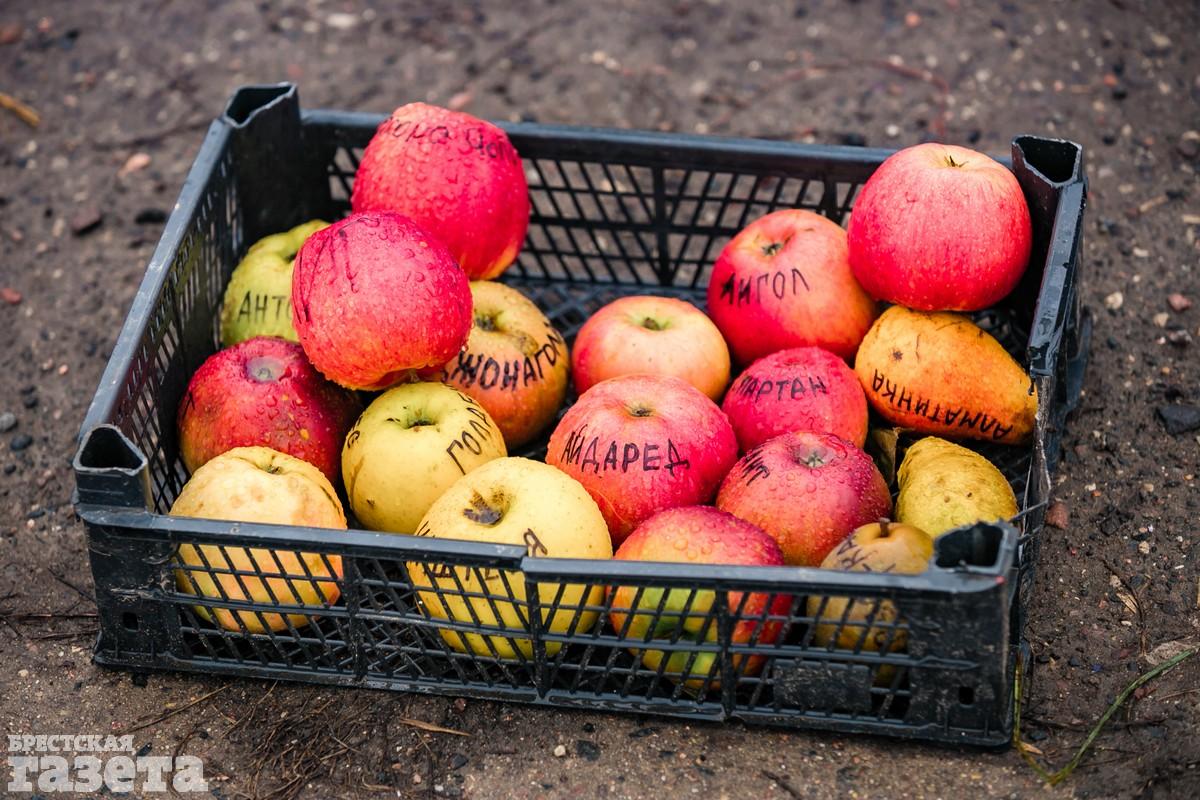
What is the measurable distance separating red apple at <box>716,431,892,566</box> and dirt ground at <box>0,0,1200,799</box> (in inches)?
15.2

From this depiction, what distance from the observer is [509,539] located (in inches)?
95.3

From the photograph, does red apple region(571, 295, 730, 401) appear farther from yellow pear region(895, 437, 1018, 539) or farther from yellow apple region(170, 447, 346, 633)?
yellow apple region(170, 447, 346, 633)

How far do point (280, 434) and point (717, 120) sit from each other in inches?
88.5

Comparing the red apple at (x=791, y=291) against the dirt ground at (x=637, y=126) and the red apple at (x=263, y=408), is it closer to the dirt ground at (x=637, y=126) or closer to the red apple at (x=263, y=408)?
the dirt ground at (x=637, y=126)

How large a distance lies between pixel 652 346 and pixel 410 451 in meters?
0.64

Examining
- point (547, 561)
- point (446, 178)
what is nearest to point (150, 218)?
point (446, 178)

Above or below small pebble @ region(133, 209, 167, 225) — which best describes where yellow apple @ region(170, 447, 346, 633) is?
above

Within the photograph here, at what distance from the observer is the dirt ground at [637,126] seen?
2490mm

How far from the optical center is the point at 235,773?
2512 millimetres

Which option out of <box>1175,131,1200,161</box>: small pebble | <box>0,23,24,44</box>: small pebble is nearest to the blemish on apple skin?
<box>1175,131,1200,161</box>: small pebble

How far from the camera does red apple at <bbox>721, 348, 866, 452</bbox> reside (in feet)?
9.22

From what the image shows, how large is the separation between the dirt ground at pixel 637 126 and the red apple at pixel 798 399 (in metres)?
0.57

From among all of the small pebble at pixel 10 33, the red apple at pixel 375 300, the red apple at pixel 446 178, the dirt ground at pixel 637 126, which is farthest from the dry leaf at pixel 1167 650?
the small pebble at pixel 10 33

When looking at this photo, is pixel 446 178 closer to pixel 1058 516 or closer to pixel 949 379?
pixel 949 379
